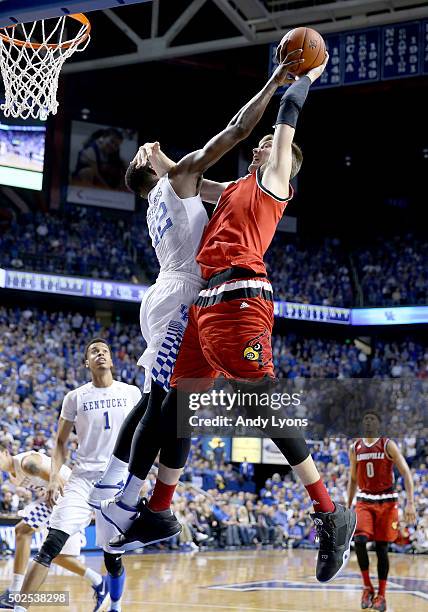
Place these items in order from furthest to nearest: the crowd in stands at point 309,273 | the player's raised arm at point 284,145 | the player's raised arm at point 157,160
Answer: the crowd in stands at point 309,273, the player's raised arm at point 157,160, the player's raised arm at point 284,145

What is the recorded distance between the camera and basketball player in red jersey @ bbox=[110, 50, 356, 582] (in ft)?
13.9

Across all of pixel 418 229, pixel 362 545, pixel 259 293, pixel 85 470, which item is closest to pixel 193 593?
pixel 362 545

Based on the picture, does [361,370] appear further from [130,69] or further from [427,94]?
[130,69]

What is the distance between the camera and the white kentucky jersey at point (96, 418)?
7359 mm

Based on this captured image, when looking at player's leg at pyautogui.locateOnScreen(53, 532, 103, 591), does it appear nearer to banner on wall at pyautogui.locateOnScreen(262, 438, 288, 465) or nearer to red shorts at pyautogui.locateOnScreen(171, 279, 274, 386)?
red shorts at pyautogui.locateOnScreen(171, 279, 274, 386)

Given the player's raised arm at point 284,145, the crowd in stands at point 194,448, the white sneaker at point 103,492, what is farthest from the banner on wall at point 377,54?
the white sneaker at point 103,492

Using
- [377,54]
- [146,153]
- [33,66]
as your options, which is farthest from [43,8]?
[377,54]

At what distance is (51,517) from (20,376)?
41.1 ft

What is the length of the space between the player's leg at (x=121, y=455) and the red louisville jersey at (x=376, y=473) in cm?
477

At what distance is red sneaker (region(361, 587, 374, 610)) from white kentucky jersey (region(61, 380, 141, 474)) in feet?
10.5

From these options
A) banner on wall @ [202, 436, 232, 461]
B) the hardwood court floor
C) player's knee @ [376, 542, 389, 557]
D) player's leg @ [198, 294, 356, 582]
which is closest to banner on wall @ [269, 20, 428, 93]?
the hardwood court floor

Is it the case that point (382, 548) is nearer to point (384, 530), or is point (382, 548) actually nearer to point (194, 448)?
point (384, 530)

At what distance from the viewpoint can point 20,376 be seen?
1919 centimetres

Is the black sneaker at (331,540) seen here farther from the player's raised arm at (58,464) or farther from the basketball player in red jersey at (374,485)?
the basketball player in red jersey at (374,485)
